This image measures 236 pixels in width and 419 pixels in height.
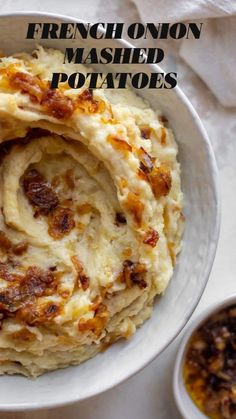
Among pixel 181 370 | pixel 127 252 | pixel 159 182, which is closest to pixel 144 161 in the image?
pixel 159 182

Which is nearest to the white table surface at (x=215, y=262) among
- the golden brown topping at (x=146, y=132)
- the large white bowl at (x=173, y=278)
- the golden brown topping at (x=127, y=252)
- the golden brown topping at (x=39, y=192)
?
the large white bowl at (x=173, y=278)

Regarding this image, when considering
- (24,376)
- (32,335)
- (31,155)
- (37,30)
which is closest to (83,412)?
(24,376)

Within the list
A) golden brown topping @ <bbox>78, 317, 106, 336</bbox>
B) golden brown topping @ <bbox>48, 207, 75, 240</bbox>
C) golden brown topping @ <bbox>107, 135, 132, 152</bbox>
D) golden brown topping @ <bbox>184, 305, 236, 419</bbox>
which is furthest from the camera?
golden brown topping @ <bbox>184, 305, 236, 419</bbox>

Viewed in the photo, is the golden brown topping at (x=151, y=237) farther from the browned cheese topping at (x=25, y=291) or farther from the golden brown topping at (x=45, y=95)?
the golden brown topping at (x=45, y=95)

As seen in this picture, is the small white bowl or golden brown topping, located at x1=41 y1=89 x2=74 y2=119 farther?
the small white bowl

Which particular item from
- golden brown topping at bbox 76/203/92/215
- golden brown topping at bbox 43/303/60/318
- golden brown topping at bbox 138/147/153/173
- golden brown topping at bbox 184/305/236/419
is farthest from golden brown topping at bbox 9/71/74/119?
golden brown topping at bbox 184/305/236/419

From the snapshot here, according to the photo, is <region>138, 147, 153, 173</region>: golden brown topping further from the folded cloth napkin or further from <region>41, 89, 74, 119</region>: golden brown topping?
the folded cloth napkin

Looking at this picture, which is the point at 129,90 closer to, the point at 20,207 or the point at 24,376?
the point at 20,207
